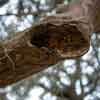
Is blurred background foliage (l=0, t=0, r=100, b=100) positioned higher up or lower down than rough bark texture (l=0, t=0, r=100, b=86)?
lower down

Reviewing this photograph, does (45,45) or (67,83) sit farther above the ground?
(45,45)

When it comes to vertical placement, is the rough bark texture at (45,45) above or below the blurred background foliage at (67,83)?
above

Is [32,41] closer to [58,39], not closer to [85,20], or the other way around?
[58,39]

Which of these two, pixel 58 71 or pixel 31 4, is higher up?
pixel 31 4

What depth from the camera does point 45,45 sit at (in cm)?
144

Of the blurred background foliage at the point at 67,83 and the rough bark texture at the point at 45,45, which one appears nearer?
the rough bark texture at the point at 45,45

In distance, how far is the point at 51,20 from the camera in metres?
1.42

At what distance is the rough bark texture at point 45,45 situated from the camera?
1406 mm

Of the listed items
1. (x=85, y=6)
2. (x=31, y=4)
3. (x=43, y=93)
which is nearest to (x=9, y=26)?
(x=31, y=4)

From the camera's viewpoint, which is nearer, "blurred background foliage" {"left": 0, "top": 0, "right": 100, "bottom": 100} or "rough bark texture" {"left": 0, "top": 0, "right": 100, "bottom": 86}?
"rough bark texture" {"left": 0, "top": 0, "right": 100, "bottom": 86}

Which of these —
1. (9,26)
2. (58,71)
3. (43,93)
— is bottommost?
(43,93)

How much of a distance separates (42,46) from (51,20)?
0.33 ft

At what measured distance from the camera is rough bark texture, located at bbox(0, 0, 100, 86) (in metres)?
1.41

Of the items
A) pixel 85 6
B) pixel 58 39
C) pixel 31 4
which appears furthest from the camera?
pixel 31 4
